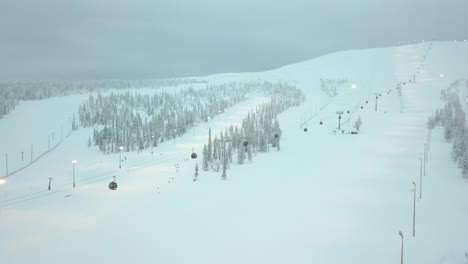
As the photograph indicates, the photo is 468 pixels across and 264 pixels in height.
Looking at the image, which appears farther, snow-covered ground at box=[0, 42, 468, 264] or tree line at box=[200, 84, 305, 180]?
tree line at box=[200, 84, 305, 180]

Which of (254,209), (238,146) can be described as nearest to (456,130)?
(238,146)

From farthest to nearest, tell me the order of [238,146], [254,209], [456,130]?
1. [238,146]
2. [456,130]
3. [254,209]

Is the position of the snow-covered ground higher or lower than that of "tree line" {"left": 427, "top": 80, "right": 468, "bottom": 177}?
lower

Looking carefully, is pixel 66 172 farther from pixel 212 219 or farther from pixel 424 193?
pixel 424 193

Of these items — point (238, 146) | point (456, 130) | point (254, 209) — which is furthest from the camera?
point (238, 146)

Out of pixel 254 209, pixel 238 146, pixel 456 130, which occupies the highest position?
pixel 456 130

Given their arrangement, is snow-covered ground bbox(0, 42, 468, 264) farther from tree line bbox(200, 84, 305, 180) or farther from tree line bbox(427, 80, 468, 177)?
tree line bbox(200, 84, 305, 180)

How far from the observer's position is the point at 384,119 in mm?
134750

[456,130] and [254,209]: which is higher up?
[456,130]

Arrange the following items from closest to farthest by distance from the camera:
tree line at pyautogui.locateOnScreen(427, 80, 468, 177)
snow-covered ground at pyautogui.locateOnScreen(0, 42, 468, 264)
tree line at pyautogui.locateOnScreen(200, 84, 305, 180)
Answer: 1. snow-covered ground at pyautogui.locateOnScreen(0, 42, 468, 264)
2. tree line at pyautogui.locateOnScreen(427, 80, 468, 177)
3. tree line at pyautogui.locateOnScreen(200, 84, 305, 180)

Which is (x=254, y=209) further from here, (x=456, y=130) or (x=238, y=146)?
(x=456, y=130)

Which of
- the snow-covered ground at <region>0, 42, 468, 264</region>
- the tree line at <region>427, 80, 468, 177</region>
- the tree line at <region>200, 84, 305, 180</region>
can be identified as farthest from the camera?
the tree line at <region>200, 84, 305, 180</region>

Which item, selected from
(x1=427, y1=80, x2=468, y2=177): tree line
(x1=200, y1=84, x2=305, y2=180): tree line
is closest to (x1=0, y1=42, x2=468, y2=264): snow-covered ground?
(x1=427, y1=80, x2=468, y2=177): tree line

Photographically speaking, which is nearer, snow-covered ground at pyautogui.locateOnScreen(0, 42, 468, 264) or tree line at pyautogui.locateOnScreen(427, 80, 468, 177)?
snow-covered ground at pyautogui.locateOnScreen(0, 42, 468, 264)
